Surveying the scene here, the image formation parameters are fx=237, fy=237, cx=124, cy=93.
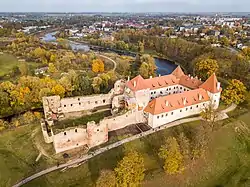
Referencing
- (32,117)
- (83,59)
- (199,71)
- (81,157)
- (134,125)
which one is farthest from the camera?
(83,59)

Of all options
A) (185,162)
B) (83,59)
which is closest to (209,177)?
(185,162)

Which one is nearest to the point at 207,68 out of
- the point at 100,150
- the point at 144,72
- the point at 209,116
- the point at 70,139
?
the point at 144,72

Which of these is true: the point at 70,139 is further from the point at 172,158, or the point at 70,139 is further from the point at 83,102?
the point at 172,158

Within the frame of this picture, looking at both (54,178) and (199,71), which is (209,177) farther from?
(199,71)

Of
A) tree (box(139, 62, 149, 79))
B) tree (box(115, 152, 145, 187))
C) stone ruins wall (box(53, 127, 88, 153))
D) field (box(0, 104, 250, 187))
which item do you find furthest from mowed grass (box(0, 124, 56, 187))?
tree (box(139, 62, 149, 79))

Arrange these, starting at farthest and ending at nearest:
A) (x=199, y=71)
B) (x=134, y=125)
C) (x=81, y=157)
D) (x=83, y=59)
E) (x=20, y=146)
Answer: (x=83, y=59)
(x=199, y=71)
(x=134, y=125)
(x=20, y=146)
(x=81, y=157)

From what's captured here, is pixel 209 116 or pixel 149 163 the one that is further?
pixel 209 116
